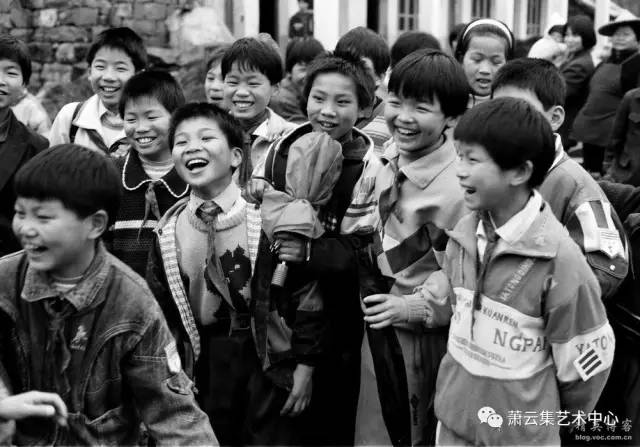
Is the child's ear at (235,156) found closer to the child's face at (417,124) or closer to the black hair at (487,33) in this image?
the child's face at (417,124)

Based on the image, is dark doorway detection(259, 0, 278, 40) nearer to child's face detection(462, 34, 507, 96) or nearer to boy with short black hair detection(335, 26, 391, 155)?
→ boy with short black hair detection(335, 26, 391, 155)

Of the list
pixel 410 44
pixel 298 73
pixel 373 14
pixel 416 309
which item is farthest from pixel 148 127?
pixel 373 14

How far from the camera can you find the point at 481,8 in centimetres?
1906

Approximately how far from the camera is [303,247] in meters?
3.21

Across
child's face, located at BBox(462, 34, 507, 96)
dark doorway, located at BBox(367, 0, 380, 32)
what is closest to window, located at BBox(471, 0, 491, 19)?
dark doorway, located at BBox(367, 0, 380, 32)

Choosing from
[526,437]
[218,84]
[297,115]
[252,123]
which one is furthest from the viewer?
[297,115]

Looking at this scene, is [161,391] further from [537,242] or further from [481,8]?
[481,8]

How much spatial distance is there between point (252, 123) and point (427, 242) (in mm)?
1309

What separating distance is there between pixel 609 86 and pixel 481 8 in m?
11.3

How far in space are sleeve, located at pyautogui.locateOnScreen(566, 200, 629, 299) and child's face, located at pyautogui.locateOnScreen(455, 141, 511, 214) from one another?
0.50 m

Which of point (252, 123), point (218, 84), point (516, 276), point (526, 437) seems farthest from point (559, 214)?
point (218, 84)

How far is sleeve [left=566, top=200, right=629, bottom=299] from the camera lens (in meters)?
3.11

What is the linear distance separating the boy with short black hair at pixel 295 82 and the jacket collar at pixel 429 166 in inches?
98.6

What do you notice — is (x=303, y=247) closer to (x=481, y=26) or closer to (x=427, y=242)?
(x=427, y=242)
